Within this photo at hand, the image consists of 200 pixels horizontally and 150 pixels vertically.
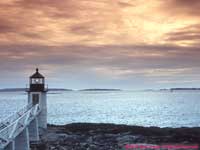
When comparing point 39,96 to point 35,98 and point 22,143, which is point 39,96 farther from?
point 22,143

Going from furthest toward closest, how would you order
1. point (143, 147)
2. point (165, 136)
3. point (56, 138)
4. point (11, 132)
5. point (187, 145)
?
point (165, 136), point (56, 138), point (187, 145), point (143, 147), point (11, 132)

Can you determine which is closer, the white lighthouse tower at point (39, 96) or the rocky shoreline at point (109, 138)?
the rocky shoreline at point (109, 138)

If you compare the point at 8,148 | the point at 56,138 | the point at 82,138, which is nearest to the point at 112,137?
the point at 82,138

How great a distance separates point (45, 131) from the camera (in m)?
35.2

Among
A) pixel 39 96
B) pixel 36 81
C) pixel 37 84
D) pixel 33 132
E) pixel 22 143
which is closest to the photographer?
pixel 22 143

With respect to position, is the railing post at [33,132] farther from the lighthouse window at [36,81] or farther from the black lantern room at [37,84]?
the lighthouse window at [36,81]

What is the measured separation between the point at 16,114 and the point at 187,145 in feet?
42.8

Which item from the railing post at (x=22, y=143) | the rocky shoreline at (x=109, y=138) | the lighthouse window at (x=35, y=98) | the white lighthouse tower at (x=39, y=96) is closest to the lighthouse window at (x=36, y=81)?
the white lighthouse tower at (x=39, y=96)

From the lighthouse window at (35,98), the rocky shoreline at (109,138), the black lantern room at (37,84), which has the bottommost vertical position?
the rocky shoreline at (109,138)

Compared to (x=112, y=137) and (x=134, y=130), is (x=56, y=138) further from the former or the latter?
(x=134, y=130)

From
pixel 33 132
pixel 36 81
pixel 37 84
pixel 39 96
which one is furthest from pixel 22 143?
pixel 36 81

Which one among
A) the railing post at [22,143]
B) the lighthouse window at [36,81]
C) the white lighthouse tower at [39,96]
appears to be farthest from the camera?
the lighthouse window at [36,81]

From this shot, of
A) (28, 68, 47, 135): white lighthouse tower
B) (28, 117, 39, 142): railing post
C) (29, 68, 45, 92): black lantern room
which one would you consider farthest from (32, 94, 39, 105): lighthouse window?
(28, 117, 39, 142): railing post

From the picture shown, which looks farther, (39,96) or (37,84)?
(37,84)
